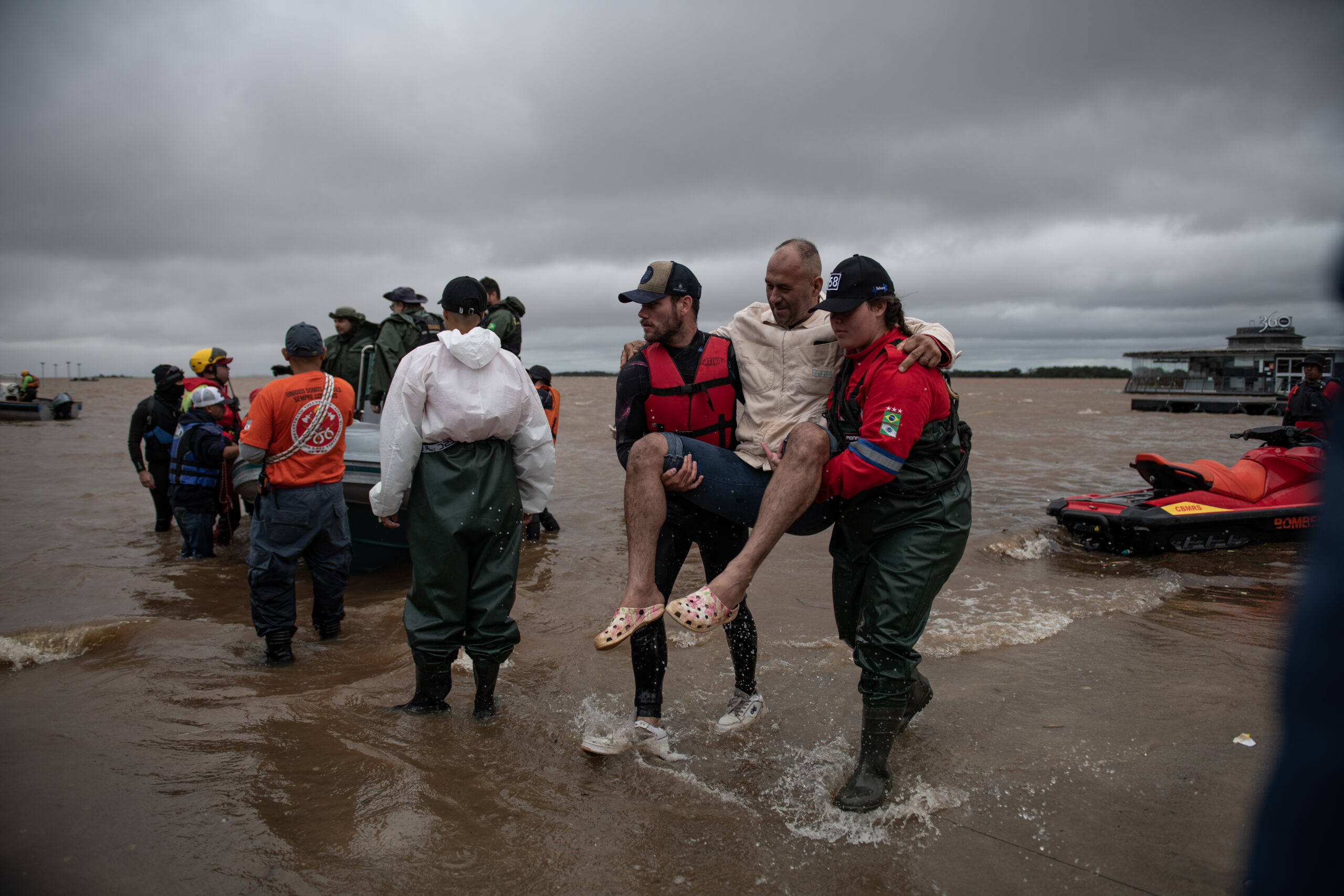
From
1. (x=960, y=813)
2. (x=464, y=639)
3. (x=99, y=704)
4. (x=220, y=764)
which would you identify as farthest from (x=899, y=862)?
(x=99, y=704)

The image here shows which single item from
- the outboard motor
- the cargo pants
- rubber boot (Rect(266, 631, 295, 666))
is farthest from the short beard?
the outboard motor

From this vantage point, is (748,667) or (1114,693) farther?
(1114,693)

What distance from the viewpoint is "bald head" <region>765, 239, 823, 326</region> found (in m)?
3.50

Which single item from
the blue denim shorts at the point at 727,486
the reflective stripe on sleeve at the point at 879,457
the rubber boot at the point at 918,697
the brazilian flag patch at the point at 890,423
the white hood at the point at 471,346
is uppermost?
the white hood at the point at 471,346

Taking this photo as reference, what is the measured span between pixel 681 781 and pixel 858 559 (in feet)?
4.05

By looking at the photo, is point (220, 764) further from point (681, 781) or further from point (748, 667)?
point (748, 667)

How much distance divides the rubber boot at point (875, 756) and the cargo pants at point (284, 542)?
368cm

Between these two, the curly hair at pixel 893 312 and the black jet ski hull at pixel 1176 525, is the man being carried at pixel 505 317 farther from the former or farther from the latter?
the black jet ski hull at pixel 1176 525

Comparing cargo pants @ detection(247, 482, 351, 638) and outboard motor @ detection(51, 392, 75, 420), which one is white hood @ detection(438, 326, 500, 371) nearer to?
cargo pants @ detection(247, 482, 351, 638)

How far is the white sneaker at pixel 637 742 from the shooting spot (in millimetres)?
3447

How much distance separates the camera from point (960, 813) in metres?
3.13

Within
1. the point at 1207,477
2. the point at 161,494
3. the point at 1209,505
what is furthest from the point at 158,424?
the point at 1207,477

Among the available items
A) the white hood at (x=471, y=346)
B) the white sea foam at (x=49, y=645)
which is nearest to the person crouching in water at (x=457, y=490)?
the white hood at (x=471, y=346)

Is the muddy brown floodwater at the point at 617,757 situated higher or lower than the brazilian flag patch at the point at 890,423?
lower
